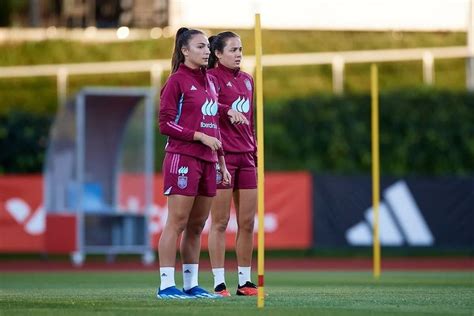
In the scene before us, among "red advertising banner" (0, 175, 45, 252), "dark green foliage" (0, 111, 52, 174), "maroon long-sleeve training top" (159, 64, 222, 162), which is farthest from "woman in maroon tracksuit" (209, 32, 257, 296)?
"dark green foliage" (0, 111, 52, 174)

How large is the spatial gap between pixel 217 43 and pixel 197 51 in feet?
3.18

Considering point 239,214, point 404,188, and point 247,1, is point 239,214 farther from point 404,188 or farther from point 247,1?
point 247,1

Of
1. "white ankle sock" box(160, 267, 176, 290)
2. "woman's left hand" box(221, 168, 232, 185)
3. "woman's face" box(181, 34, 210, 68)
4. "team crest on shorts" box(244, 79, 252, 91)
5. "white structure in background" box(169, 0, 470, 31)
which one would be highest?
"white structure in background" box(169, 0, 470, 31)

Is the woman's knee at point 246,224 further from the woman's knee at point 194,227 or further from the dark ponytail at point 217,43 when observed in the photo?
the dark ponytail at point 217,43

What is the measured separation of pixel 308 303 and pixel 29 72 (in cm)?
1994

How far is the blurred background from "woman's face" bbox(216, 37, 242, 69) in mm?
11643

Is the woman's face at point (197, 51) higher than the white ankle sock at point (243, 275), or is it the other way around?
the woman's face at point (197, 51)

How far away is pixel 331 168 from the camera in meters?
28.1

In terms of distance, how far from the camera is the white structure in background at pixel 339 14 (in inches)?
1248

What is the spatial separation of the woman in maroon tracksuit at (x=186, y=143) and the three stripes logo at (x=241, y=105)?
0.72 m

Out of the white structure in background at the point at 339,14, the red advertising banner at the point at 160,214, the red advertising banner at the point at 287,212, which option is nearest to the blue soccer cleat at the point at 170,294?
the red advertising banner at the point at 160,214

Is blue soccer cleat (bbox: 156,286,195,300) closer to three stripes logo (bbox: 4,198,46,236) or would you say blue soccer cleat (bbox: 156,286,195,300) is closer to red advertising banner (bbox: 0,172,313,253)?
red advertising banner (bbox: 0,172,313,253)

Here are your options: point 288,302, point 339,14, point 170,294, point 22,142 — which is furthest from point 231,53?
point 339,14

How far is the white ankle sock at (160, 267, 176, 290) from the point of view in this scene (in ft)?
35.7
